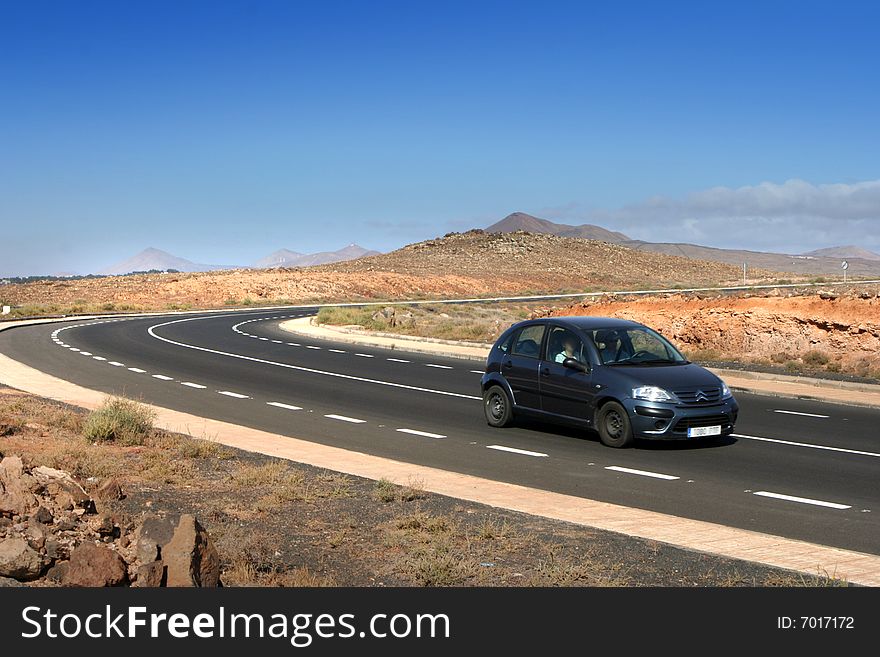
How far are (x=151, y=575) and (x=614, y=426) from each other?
8.31 metres

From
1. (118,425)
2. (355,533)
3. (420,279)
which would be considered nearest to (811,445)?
(355,533)

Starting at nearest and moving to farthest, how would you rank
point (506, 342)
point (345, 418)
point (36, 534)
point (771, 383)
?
point (36, 534)
point (506, 342)
point (345, 418)
point (771, 383)

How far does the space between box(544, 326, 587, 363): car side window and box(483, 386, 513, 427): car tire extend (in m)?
1.03

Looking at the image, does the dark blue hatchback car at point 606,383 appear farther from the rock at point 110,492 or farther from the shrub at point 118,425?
the rock at point 110,492

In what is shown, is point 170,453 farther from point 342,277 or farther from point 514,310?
point 342,277

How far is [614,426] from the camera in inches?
545

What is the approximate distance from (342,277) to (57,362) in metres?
78.4

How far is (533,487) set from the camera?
11.3m

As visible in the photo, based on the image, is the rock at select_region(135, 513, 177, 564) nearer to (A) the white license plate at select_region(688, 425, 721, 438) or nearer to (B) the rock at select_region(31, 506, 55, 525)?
(B) the rock at select_region(31, 506, 55, 525)

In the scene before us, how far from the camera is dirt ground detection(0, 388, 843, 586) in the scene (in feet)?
23.8

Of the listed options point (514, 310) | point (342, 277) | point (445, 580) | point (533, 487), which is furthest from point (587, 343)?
point (342, 277)

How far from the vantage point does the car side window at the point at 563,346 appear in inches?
571

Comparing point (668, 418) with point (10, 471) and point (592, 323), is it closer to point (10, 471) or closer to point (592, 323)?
point (592, 323)

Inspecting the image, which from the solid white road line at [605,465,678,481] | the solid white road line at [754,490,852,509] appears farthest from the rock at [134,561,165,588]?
the solid white road line at [605,465,678,481]
